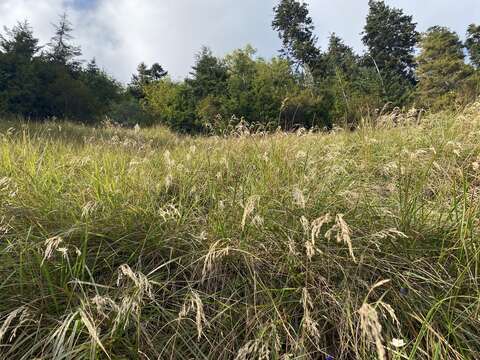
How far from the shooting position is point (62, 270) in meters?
1.32

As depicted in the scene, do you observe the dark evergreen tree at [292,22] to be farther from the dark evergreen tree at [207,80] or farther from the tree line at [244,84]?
the dark evergreen tree at [207,80]

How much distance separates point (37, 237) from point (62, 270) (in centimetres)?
23

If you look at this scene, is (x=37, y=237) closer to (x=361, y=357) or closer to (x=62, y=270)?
(x=62, y=270)

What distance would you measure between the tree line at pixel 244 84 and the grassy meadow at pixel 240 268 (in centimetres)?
214

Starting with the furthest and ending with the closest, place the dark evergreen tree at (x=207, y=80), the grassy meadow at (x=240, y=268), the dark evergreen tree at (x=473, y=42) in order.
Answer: the dark evergreen tree at (x=473, y=42), the dark evergreen tree at (x=207, y=80), the grassy meadow at (x=240, y=268)

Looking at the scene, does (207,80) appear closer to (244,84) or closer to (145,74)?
(244,84)

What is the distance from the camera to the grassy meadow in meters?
1.12

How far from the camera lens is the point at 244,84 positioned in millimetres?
20578

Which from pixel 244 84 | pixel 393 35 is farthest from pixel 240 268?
pixel 393 35

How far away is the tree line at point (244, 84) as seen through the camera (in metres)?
13.9

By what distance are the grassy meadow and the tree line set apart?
2.14m

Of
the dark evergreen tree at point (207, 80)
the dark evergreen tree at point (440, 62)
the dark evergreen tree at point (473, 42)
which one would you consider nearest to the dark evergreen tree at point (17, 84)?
the dark evergreen tree at point (207, 80)

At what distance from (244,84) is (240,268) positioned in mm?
20006

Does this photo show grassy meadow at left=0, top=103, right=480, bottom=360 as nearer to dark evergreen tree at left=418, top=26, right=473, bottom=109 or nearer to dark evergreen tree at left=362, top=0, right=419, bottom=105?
dark evergreen tree at left=418, top=26, right=473, bottom=109
